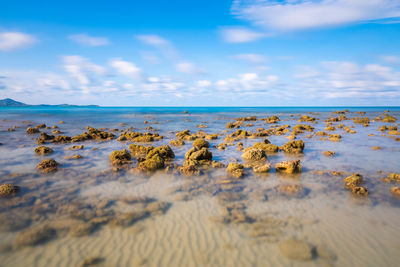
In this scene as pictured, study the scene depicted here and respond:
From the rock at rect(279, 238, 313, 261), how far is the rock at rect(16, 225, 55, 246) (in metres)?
6.07

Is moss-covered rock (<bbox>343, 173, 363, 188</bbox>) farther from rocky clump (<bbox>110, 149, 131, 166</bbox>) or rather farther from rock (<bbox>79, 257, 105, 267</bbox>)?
rocky clump (<bbox>110, 149, 131, 166</bbox>)

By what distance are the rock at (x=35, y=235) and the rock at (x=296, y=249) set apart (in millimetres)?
6074

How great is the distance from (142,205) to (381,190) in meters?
9.31

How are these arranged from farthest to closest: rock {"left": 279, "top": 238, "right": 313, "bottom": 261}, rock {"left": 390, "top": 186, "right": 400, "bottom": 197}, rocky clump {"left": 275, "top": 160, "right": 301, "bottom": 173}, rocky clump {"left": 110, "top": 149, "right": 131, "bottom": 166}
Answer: rocky clump {"left": 110, "top": 149, "right": 131, "bottom": 166} → rocky clump {"left": 275, "top": 160, "right": 301, "bottom": 173} → rock {"left": 390, "top": 186, "right": 400, "bottom": 197} → rock {"left": 279, "top": 238, "right": 313, "bottom": 261}

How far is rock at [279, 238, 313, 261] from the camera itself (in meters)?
5.27

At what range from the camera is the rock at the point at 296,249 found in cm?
527

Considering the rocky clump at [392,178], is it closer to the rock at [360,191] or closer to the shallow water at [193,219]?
the shallow water at [193,219]

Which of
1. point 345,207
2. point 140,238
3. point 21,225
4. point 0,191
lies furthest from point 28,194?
point 345,207

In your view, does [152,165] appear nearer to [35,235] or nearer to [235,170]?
[235,170]

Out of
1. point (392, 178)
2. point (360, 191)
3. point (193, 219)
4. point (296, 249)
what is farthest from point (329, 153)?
point (193, 219)

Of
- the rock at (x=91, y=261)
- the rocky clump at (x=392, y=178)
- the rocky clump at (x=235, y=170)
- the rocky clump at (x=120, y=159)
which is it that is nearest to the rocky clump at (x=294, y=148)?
the rocky clump at (x=392, y=178)

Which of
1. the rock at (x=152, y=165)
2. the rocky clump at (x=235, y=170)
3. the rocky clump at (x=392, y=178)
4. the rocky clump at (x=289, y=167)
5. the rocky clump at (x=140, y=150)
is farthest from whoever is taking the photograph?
the rocky clump at (x=140, y=150)

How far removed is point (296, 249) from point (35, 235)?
679cm

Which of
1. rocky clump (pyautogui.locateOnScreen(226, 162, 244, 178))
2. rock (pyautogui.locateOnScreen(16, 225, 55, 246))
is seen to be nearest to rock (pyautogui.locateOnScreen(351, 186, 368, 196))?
rocky clump (pyautogui.locateOnScreen(226, 162, 244, 178))
